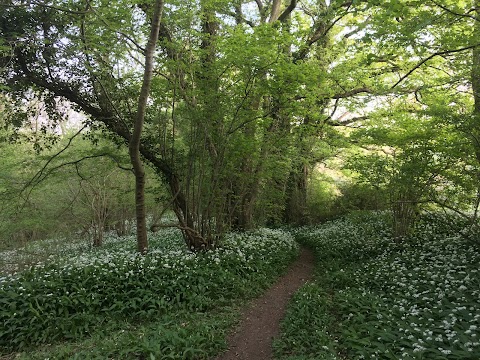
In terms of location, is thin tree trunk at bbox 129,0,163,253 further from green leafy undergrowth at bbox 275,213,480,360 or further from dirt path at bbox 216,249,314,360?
green leafy undergrowth at bbox 275,213,480,360

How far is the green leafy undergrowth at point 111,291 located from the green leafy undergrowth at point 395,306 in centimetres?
179

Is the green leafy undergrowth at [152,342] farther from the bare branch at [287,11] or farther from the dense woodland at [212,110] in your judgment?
the bare branch at [287,11]

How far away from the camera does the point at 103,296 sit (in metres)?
6.82

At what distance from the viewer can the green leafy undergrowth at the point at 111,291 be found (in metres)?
6.05

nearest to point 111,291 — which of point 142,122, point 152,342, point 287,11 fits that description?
point 152,342

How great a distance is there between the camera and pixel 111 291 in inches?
273

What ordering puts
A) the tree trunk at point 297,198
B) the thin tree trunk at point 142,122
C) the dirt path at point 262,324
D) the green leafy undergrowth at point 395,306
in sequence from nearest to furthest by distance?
1. the green leafy undergrowth at point 395,306
2. the dirt path at point 262,324
3. the thin tree trunk at point 142,122
4. the tree trunk at point 297,198

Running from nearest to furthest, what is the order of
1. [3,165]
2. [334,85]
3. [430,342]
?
[430,342] → [334,85] → [3,165]

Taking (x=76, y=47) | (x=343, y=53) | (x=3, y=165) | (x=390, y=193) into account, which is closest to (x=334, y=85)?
(x=343, y=53)

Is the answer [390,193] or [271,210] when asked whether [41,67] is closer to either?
[390,193]

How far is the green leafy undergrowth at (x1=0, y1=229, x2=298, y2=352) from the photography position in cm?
605

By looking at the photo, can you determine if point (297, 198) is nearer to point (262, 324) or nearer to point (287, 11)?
point (287, 11)

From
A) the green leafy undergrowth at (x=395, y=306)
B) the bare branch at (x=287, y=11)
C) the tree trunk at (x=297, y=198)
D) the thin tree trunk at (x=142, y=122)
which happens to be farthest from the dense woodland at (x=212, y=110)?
the tree trunk at (x=297, y=198)

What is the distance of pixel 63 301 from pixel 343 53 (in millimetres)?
13320
